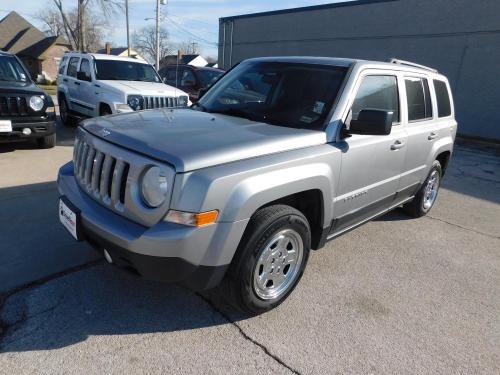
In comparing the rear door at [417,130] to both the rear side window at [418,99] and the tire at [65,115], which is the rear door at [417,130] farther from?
the tire at [65,115]

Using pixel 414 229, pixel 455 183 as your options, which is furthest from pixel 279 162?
pixel 455 183

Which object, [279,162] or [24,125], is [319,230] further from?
[24,125]

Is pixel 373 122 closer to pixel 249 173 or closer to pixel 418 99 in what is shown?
pixel 249 173

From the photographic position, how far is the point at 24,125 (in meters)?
6.49

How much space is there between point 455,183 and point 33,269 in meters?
7.26

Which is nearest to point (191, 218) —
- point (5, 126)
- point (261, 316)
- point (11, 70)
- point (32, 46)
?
point (261, 316)

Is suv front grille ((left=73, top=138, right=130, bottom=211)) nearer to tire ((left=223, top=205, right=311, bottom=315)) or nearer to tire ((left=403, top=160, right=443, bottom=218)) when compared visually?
tire ((left=223, top=205, right=311, bottom=315))

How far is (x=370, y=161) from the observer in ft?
11.0

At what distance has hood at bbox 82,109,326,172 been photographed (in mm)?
2277

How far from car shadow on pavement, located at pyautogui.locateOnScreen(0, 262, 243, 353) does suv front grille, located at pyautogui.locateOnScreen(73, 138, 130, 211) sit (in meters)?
0.55

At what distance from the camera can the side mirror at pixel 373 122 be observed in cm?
285

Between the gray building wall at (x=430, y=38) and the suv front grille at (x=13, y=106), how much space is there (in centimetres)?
1448

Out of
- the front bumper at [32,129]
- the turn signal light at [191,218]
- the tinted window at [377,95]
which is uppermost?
the tinted window at [377,95]

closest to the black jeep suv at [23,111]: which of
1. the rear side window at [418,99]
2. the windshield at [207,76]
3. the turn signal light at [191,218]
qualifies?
the windshield at [207,76]
